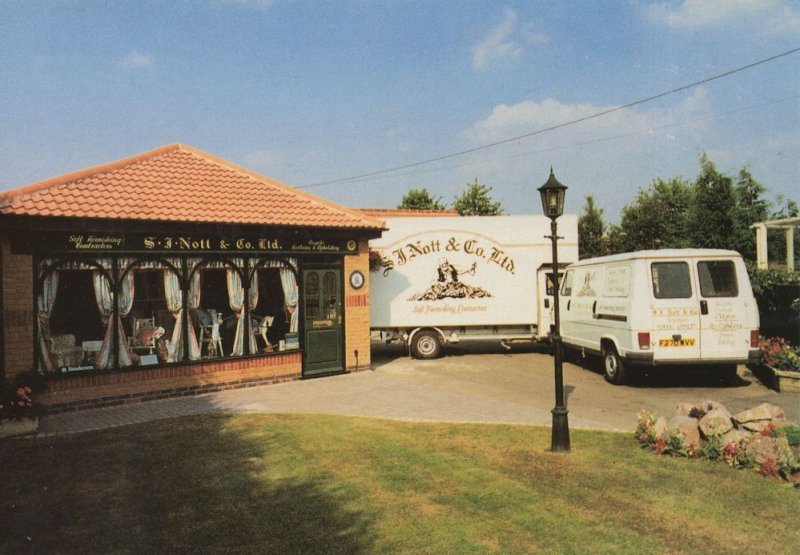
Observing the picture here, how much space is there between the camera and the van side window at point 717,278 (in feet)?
33.6

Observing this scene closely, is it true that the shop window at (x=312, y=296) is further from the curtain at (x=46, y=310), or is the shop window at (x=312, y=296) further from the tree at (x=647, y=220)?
the tree at (x=647, y=220)

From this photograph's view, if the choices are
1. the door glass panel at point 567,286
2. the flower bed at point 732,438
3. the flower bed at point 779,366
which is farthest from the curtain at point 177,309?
the flower bed at point 779,366

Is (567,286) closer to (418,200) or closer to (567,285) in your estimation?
(567,285)

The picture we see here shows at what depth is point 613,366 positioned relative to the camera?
37.0ft

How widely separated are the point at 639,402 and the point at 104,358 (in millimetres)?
9486

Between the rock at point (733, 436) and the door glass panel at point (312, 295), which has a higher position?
the door glass panel at point (312, 295)

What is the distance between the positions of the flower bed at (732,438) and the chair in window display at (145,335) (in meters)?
8.48

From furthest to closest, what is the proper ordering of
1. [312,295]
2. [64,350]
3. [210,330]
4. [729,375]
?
[312,295], [729,375], [210,330], [64,350]

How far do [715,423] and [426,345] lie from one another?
907 centimetres

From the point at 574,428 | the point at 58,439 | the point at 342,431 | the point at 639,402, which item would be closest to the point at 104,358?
the point at 58,439

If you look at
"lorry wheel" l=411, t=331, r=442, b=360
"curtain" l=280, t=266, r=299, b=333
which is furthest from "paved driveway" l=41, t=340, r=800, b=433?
"lorry wheel" l=411, t=331, r=442, b=360

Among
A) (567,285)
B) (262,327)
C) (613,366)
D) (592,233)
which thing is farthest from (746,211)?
(262,327)

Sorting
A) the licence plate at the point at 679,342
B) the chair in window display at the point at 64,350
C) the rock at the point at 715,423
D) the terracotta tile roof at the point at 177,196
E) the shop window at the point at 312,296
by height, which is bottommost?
the rock at the point at 715,423

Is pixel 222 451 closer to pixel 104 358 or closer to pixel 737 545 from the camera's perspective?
pixel 104 358
